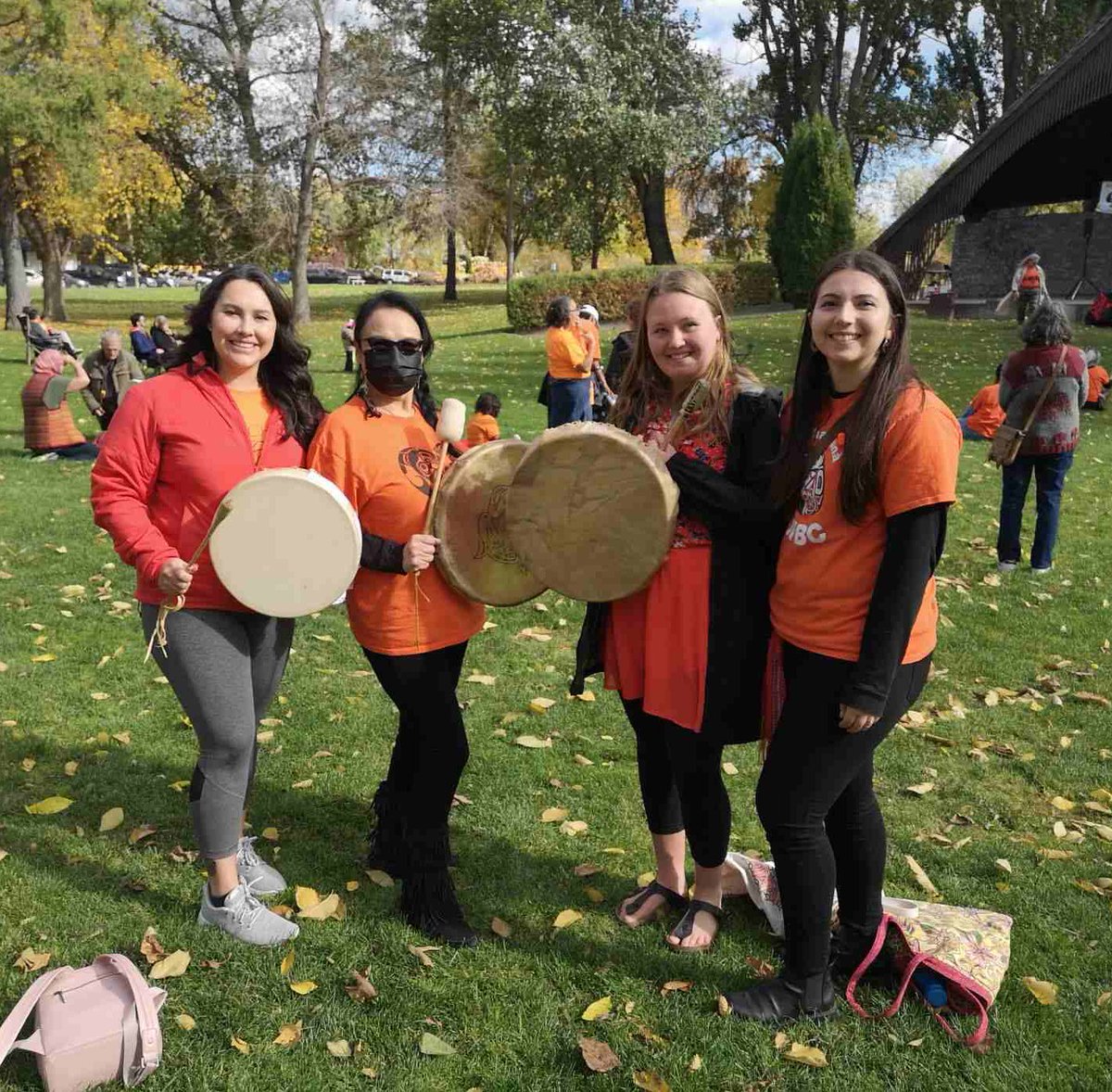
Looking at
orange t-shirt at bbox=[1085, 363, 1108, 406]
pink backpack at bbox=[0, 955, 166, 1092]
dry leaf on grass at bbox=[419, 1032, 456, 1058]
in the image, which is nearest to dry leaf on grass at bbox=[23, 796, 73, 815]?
pink backpack at bbox=[0, 955, 166, 1092]

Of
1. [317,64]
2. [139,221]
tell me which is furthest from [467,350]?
[139,221]

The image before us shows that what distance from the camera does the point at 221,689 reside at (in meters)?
2.88

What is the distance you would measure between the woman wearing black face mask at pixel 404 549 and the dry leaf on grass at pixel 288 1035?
0.56 m

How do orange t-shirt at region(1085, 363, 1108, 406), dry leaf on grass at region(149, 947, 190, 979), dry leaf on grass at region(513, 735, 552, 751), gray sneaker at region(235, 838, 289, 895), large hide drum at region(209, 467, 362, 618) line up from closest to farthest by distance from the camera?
large hide drum at region(209, 467, 362, 618) < dry leaf on grass at region(149, 947, 190, 979) < gray sneaker at region(235, 838, 289, 895) < dry leaf on grass at region(513, 735, 552, 751) < orange t-shirt at region(1085, 363, 1108, 406)

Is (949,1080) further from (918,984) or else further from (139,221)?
(139,221)

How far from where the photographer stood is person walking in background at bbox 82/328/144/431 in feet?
39.4

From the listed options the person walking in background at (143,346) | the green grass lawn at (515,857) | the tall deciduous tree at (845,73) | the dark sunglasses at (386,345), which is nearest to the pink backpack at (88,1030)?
the green grass lawn at (515,857)

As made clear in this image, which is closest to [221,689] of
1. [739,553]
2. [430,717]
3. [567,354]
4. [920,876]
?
[430,717]

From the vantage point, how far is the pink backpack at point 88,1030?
2.54 metres

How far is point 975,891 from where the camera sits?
3.54 meters

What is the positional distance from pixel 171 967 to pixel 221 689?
0.94 metres

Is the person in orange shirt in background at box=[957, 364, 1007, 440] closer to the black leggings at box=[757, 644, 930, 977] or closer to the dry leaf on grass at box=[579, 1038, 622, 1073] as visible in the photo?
the black leggings at box=[757, 644, 930, 977]

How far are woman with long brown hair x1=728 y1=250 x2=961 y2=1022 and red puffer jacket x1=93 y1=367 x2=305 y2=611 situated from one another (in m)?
1.56

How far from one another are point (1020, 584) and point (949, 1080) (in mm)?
5069
